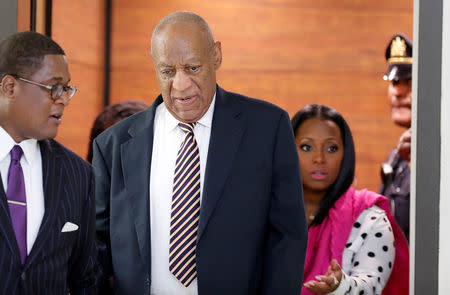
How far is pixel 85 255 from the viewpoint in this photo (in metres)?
1.65

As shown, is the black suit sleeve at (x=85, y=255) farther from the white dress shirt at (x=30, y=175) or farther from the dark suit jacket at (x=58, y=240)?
the white dress shirt at (x=30, y=175)

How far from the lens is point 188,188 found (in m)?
1.81

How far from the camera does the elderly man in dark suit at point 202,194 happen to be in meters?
1.76

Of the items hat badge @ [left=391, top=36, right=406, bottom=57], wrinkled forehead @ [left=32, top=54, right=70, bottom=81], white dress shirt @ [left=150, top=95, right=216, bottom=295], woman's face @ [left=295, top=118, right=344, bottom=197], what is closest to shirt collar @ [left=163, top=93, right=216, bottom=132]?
white dress shirt @ [left=150, top=95, right=216, bottom=295]

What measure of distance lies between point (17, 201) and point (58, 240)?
142 millimetres

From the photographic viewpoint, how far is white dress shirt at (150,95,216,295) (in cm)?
181

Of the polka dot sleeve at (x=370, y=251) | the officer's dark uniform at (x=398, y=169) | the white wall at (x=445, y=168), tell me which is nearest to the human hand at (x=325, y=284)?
the polka dot sleeve at (x=370, y=251)

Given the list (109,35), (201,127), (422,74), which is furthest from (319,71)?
(201,127)

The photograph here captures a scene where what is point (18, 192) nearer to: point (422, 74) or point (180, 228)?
point (180, 228)

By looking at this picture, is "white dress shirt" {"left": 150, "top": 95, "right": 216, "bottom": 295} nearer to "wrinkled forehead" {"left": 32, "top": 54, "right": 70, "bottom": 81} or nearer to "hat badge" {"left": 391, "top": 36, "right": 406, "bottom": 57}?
"wrinkled forehead" {"left": 32, "top": 54, "right": 70, "bottom": 81}

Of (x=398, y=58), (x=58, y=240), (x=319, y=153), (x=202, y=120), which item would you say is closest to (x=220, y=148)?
(x=202, y=120)

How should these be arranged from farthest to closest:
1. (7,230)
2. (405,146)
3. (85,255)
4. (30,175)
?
(405,146)
(85,255)
(30,175)
(7,230)

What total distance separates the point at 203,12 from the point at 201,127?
219 centimetres

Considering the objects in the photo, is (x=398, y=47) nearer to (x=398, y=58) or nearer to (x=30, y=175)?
(x=398, y=58)
